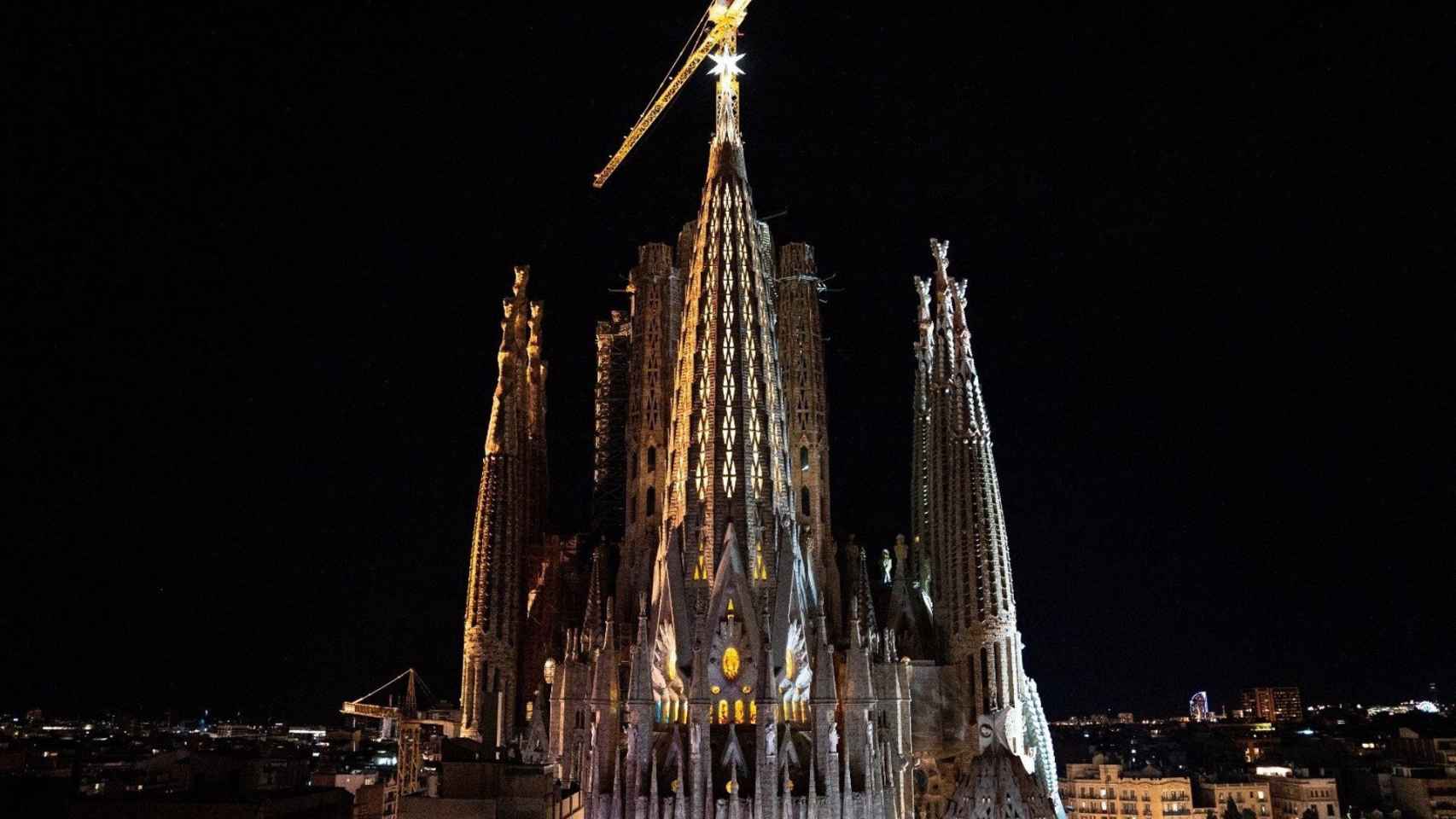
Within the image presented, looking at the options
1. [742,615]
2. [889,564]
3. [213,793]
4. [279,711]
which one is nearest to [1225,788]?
A: [889,564]

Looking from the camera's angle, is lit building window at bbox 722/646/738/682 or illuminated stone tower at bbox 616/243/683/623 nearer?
lit building window at bbox 722/646/738/682

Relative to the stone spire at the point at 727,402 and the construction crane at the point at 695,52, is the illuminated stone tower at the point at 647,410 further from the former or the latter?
the construction crane at the point at 695,52

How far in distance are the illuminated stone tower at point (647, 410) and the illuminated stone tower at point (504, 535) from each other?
4953 millimetres

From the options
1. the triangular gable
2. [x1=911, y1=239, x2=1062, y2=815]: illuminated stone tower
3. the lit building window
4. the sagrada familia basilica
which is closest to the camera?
the sagrada familia basilica

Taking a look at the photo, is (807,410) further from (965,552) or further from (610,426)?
(610,426)

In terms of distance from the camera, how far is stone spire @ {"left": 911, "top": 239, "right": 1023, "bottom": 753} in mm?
49625

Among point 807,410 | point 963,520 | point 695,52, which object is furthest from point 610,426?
point 963,520

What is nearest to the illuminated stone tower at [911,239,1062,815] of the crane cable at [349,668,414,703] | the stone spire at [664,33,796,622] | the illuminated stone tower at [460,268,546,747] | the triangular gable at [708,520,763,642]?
the stone spire at [664,33,796,622]

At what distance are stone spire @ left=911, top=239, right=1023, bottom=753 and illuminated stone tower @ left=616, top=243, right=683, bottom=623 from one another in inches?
505

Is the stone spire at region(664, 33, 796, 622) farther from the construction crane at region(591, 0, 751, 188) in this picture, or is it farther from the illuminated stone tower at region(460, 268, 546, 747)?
the illuminated stone tower at region(460, 268, 546, 747)

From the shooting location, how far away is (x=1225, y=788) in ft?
238

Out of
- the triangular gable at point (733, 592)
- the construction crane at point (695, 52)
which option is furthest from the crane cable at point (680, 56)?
the triangular gable at point (733, 592)

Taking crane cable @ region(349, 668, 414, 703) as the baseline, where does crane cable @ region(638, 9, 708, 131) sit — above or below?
above

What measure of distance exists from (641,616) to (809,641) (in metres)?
7.09
